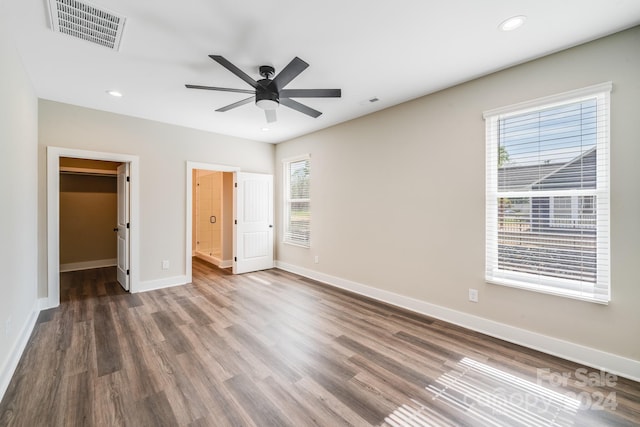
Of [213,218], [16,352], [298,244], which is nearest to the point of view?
[16,352]

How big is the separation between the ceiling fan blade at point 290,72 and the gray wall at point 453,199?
1.92 m

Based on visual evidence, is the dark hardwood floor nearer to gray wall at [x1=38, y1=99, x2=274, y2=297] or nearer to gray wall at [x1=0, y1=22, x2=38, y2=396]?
gray wall at [x1=0, y1=22, x2=38, y2=396]

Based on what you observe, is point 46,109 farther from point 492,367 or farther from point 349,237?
point 492,367

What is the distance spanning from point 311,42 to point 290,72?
0.41 metres

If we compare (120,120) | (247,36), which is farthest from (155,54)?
(120,120)

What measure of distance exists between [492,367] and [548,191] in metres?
1.67

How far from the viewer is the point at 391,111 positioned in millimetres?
3729

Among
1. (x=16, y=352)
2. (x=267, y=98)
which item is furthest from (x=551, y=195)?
(x=16, y=352)

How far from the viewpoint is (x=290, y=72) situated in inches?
85.0

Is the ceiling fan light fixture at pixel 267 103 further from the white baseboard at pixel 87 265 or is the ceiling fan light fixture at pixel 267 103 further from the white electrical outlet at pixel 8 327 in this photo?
the white baseboard at pixel 87 265

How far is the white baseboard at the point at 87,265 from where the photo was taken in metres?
5.55

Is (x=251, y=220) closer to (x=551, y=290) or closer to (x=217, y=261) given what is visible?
(x=217, y=261)

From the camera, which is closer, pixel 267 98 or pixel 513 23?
pixel 513 23

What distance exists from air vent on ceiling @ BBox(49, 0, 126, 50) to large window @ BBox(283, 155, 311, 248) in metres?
3.32
